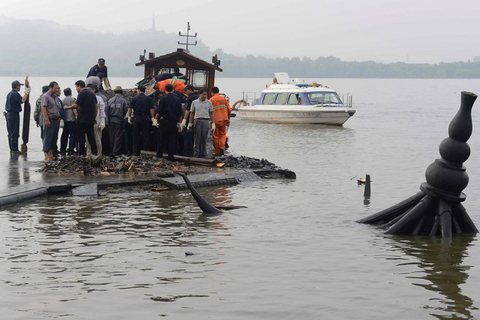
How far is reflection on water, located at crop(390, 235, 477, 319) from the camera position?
7.81 metres

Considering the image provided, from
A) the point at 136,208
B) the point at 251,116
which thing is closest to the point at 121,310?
the point at 136,208

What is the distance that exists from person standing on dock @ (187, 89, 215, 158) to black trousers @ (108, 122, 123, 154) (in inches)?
83.4

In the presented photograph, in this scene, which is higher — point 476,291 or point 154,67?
point 154,67

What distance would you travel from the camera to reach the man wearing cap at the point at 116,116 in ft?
62.6

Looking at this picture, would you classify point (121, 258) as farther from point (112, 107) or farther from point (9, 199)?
point (112, 107)

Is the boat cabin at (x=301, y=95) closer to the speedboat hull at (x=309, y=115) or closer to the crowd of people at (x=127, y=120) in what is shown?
the speedboat hull at (x=309, y=115)

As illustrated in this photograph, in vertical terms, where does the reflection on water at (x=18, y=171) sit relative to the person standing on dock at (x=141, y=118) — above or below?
below

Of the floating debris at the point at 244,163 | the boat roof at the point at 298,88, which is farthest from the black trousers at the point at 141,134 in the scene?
the boat roof at the point at 298,88

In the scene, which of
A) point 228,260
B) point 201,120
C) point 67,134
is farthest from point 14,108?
point 228,260

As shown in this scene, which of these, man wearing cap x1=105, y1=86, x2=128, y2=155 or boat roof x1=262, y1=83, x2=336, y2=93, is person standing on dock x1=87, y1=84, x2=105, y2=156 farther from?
boat roof x1=262, y1=83, x2=336, y2=93

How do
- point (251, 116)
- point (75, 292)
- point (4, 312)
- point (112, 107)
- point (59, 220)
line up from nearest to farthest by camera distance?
point (4, 312), point (75, 292), point (59, 220), point (112, 107), point (251, 116)

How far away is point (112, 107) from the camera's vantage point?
752 inches

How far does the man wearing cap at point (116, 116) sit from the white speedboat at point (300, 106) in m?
24.6

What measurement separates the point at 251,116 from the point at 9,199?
36.2 meters
